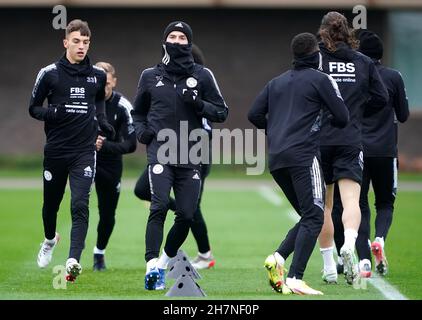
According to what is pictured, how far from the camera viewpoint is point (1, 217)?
65.1 feet

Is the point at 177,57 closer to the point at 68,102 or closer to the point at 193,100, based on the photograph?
the point at 193,100

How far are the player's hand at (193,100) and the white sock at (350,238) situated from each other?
177 cm

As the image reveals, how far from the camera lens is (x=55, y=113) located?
37.7 ft

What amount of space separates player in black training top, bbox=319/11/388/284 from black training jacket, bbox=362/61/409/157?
0.76 metres

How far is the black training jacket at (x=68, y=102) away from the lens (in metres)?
11.6

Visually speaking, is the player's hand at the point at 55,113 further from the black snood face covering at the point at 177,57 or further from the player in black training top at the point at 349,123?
the player in black training top at the point at 349,123

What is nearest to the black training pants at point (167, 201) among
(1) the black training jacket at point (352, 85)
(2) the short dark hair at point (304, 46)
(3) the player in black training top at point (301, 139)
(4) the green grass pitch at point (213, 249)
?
(4) the green grass pitch at point (213, 249)

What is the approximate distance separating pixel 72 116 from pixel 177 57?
53.8 inches

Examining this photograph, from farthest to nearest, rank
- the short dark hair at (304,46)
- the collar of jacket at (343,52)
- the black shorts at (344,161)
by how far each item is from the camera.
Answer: the collar of jacket at (343,52) → the black shorts at (344,161) → the short dark hair at (304,46)

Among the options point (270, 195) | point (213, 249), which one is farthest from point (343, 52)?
point (270, 195)

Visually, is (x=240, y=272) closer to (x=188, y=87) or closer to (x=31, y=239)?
(x=188, y=87)

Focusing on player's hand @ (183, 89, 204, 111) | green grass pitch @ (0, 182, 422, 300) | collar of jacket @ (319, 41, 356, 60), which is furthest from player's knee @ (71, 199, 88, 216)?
collar of jacket @ (319, 41, 356, 60)

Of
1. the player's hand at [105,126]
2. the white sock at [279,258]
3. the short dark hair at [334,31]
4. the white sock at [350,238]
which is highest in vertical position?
the short dark hair at [334,31]
